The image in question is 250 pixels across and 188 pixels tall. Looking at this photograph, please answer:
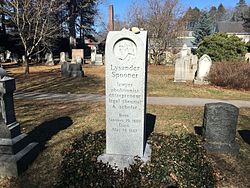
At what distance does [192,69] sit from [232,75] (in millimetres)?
3135

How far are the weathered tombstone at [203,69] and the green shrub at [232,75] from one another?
48cm

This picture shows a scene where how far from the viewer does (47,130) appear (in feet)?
22.9

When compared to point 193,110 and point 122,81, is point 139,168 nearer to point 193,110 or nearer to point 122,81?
point 122,81

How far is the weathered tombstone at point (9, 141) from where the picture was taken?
469cm

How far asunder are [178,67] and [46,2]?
11476mm

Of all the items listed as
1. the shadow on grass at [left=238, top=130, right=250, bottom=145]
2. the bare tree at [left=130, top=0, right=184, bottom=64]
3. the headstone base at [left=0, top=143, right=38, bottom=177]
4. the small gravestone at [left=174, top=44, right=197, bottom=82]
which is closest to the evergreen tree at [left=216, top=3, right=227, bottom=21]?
the bare tree at [left=130, top=0, right=184, bottom=64]

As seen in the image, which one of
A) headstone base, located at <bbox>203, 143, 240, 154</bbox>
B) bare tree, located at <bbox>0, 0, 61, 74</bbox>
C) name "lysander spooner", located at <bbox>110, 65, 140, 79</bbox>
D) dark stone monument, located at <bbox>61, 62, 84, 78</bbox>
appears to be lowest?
headstone base, located at <bbox>203, 143, 240, 154</bbox>

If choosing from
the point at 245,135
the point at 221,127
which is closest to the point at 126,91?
the point at 221,127

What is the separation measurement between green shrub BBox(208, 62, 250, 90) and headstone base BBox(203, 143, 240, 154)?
910 cm

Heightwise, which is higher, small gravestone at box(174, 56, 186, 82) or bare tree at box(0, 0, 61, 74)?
bare tree at box(0, 0, 61, 74)

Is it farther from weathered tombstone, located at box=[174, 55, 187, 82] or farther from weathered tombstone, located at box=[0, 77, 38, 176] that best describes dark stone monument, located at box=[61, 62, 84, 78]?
weathered tombstone, located at box=[0, 77, 38, 176]

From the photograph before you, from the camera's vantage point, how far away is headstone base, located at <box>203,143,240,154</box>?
5.73 metres

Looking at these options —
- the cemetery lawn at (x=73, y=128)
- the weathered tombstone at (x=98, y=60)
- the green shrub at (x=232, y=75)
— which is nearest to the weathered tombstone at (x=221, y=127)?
the cemetery lawn at (x=73, y=128)

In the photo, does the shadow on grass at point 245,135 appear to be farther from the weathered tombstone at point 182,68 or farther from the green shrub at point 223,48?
the green shrub at point 223,48
